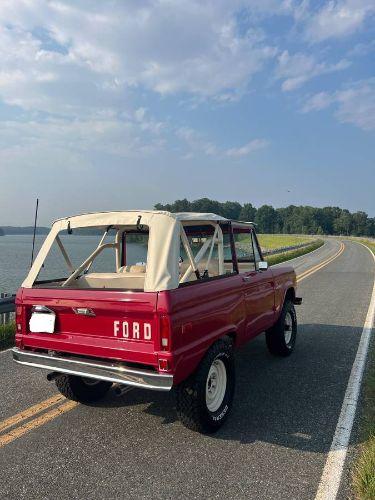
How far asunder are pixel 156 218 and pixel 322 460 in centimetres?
251

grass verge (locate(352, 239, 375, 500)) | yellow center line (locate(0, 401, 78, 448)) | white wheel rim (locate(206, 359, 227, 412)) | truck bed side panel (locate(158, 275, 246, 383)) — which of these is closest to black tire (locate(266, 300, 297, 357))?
grass verge (locate(352, 239, 375, 500))

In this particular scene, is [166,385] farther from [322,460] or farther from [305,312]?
[305,312]

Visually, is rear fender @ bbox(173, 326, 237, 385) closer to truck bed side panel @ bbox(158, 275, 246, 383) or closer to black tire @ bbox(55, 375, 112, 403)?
truck bed side panel @ bbox(158, 275, 246, 383)

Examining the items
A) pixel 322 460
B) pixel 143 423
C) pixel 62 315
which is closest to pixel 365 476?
pixel 322 460

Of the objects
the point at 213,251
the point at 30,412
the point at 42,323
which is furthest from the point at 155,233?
the point at 30,412

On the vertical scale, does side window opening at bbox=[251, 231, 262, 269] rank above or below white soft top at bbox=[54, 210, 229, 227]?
below

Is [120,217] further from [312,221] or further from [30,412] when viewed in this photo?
[312,221]

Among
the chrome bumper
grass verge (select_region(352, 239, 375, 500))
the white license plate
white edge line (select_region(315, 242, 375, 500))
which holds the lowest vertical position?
white edge line (select_region(315, 242, 375, 500))

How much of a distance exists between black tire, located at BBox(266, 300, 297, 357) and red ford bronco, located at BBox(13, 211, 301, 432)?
101cm

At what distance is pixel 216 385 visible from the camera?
4098 mm

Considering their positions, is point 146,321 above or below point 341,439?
above

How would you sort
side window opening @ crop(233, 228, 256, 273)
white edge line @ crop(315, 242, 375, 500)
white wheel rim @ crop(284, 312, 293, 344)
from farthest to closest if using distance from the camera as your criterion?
white wheel rim @ crop(284, 312, 293, 344) < side window opening @ crop(233, 228, 256, 273) < white edge line @ crop(315, 242, 375, 500)

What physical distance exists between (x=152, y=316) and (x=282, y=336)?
328 cm

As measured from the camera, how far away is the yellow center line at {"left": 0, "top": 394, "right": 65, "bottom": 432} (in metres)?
4.00
